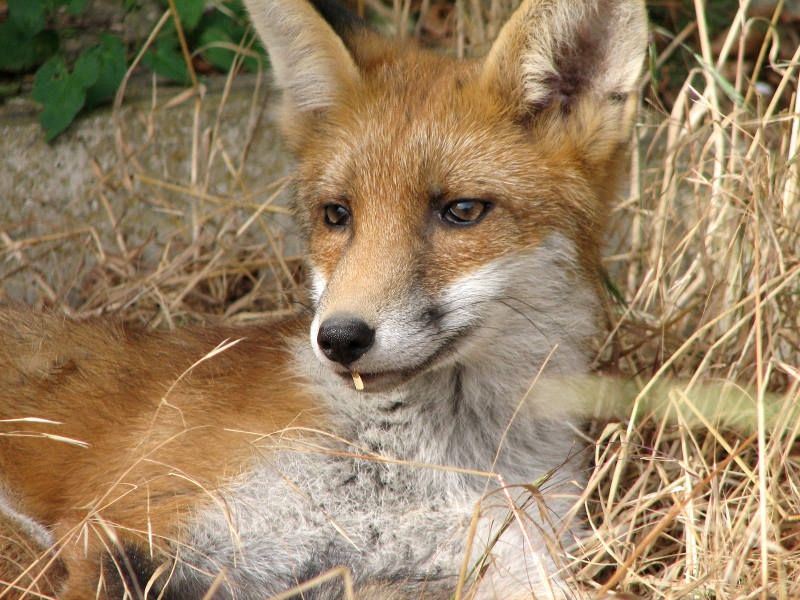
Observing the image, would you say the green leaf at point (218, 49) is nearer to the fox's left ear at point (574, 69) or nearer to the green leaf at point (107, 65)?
the green leaf at point (107, 65)

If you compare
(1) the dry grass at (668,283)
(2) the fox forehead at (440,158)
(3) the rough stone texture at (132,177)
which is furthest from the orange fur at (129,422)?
(3) the rough stone texture at (132,177)

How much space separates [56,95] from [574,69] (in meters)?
3.27

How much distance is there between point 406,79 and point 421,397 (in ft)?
3.71

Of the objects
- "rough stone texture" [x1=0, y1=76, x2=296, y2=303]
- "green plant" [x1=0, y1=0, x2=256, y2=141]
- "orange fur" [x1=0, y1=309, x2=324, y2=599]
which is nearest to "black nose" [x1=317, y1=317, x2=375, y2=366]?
"orange fur" [x1=0, y1=309, x2=324, y2=599]

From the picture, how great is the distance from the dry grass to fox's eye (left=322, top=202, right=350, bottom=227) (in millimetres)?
1169

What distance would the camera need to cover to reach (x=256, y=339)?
3.31 m

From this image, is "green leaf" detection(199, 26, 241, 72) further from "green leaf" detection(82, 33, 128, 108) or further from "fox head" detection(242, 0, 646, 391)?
"fox head" detection(242, 0, 646, 391)

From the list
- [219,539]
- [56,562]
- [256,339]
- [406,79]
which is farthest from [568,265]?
[56,562]

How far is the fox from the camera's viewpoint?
268 cm

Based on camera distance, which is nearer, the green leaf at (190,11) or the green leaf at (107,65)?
the green leaf at (190,11)

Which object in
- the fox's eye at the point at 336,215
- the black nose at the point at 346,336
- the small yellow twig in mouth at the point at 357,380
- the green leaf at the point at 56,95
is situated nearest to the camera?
the black nose at the point at 346,336

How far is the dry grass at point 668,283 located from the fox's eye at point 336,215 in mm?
1169

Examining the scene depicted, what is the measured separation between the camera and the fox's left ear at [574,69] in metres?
2.87

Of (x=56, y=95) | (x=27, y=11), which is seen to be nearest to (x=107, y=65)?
(x=56, y=95)
